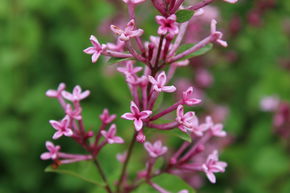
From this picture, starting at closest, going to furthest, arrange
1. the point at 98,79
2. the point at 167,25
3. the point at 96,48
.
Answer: the point at 167,25 < the point at 96,48 < the point at 98,79

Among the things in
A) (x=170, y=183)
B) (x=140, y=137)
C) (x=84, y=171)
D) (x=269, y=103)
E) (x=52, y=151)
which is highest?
(x=140, y=137)

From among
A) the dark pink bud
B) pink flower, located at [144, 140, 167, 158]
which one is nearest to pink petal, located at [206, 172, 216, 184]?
pink flower, located at [144, 140, 167, 158]

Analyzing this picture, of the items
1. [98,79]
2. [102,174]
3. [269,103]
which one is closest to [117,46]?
[102,174]

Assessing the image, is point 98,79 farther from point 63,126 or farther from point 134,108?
point 134,108

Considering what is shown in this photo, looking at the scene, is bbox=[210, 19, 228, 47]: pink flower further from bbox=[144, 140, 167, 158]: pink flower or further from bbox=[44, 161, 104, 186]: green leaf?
bbox=[44, 161, 104, 186]: green leaf

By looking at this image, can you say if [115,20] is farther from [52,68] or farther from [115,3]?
[52,68]
